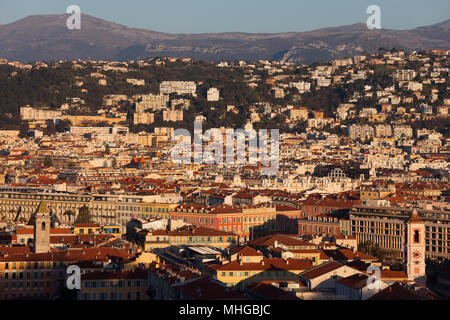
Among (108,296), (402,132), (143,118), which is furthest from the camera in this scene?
(143,118)

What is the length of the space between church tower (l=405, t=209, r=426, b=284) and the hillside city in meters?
0.05

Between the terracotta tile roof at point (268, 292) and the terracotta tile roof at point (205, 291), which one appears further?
the terracotta tile roof at point (268, 292)

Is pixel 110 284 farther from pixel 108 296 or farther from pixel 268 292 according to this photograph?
pixel 268 292

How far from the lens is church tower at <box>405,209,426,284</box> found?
3697 cm

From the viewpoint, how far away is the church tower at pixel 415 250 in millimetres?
36969

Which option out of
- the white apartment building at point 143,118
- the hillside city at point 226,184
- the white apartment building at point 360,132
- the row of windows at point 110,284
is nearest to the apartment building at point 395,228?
the hillside city at point 226,184

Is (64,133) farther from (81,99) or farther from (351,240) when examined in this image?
(351,240)

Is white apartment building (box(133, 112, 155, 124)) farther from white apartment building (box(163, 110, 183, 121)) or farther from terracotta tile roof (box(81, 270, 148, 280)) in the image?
terracotta tile roof (box(81, 270, 148, 280))

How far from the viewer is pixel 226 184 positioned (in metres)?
83.4

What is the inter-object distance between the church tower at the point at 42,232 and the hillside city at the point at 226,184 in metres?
0.06

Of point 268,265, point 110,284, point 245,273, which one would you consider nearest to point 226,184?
point 268,265

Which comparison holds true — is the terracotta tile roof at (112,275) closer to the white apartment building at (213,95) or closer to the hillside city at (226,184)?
the hillside city at (226,184)

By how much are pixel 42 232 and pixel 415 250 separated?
11.6 meters

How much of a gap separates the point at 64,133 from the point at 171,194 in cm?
8055
